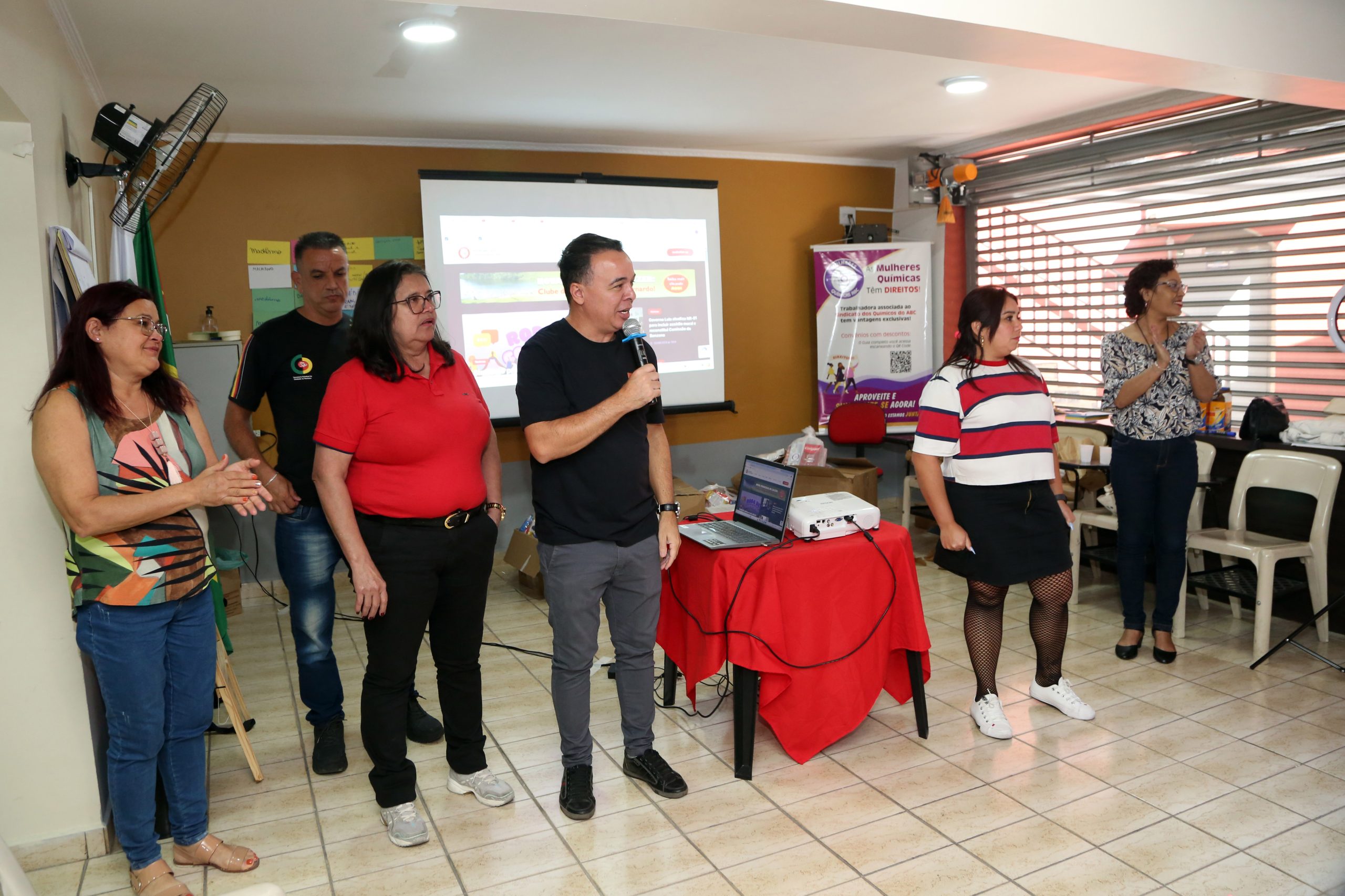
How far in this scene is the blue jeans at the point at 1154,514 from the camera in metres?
3.59

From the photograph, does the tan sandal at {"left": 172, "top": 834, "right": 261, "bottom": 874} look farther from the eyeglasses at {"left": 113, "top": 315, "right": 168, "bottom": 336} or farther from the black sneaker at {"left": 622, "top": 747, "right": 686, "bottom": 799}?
the eyeglasses at {"left": 113, "top": 315, "right": 168, "bottom": 336}

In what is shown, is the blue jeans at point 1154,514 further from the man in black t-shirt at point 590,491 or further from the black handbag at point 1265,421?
the man in black t-shirt at point 590,491

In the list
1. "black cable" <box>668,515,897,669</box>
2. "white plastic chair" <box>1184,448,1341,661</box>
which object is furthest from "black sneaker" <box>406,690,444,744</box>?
"white plastic chair" <box>1184,448,1341,661</box>

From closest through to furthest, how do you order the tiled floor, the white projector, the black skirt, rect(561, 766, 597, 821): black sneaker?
the tiled floor < rect(561, 766, 597, 821): black sneaker < the white projector < the black skirt

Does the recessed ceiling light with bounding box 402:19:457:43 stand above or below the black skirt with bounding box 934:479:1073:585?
above

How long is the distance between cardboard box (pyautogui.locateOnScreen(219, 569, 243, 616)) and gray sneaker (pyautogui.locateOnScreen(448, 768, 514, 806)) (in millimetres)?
2559

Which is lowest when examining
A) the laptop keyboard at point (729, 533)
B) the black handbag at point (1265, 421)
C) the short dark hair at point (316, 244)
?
the laptop keyboard at point (729, 533)

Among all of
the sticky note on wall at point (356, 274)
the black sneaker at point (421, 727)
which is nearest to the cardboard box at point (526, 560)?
the black sneaker at point (421, 727)

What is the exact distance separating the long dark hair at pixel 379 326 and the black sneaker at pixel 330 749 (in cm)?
132

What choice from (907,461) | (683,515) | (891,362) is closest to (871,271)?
(891,362)

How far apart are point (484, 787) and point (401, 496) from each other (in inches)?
37.0

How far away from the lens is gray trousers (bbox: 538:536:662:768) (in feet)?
8.14

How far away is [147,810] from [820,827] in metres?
1.69

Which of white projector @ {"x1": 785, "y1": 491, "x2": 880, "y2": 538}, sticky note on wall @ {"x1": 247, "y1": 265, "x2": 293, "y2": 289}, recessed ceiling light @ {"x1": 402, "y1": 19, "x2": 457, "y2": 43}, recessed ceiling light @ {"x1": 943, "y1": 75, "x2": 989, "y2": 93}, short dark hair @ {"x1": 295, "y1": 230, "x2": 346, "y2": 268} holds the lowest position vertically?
white projector @ {"x1": 785, "y1": 491, "x2": 880, "y2": 538}
